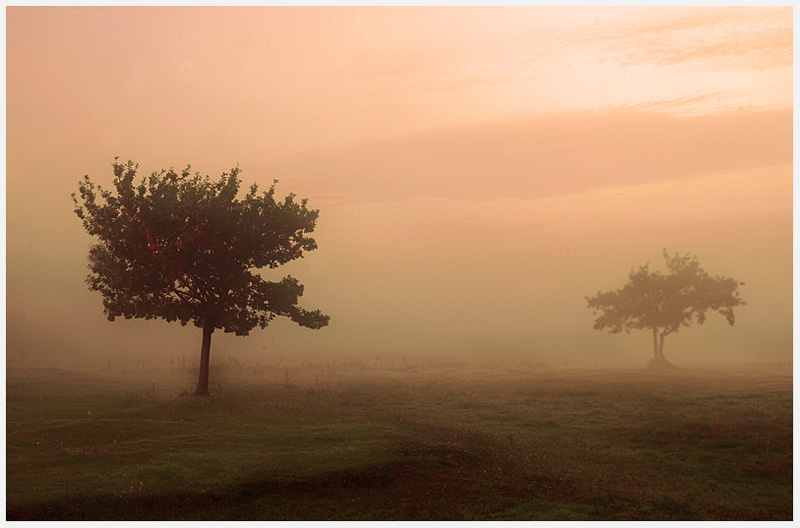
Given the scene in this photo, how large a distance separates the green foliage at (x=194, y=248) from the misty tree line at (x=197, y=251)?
0.08m

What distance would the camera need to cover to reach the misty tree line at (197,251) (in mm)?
52719

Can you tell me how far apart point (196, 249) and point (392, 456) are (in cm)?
2753

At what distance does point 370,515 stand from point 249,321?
99.1ft

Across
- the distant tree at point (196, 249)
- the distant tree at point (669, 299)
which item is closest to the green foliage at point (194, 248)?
the distant tree at point (196, 249)

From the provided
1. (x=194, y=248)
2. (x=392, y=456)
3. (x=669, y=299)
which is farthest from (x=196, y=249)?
(x=669, y=299)

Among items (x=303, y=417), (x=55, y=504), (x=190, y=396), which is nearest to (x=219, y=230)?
(x=190, y=396)

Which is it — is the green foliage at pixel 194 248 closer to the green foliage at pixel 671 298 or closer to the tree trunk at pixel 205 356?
the tree trunk at pixel 205 356

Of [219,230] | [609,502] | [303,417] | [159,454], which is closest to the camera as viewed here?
[609,502]

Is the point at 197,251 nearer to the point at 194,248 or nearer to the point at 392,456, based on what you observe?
the point at 194,248

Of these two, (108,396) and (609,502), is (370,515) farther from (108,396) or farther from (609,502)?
(108,396)

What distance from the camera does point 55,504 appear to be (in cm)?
2584

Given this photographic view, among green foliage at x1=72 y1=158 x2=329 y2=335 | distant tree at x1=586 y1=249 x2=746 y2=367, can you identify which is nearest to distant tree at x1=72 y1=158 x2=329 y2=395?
green foliage at x1=72 y1=158 x2=329 y2=335

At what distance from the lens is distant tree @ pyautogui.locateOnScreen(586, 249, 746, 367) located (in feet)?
346

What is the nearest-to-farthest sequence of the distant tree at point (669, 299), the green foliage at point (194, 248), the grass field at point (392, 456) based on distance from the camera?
the grass field at point (392, 456) < the green foliage at point (194, 248) < the distant tree at point (669, 299)
